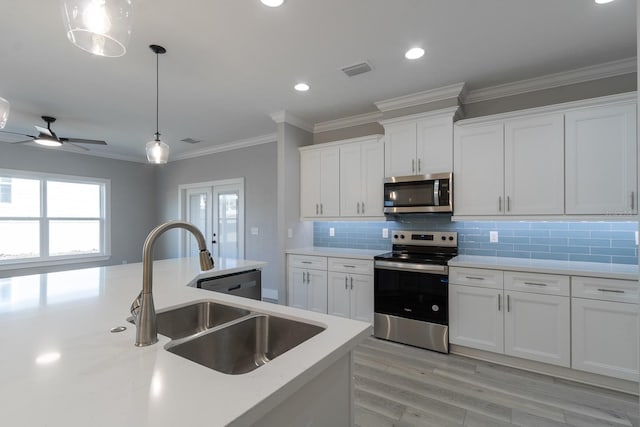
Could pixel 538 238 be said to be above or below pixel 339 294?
above

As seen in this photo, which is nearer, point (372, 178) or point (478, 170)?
point (478, 170)

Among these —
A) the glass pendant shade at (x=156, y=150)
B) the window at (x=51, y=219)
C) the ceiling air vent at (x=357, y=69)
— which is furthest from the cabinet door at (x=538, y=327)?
the window at (x=51, y=219)

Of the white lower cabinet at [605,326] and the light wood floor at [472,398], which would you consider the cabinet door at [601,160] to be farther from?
the light wood floor at [472,398]

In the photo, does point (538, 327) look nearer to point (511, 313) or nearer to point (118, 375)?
point (511, 313)

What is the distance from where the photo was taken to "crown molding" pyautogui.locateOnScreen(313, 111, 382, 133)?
398cm

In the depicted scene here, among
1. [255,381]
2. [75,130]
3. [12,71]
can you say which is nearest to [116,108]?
[12,71]

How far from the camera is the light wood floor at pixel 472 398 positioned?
2.00m

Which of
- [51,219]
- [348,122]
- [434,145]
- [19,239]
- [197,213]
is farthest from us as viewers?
[197,213]

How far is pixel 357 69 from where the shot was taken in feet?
9.21

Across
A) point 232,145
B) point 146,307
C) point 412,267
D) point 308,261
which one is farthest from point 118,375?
point 232,145

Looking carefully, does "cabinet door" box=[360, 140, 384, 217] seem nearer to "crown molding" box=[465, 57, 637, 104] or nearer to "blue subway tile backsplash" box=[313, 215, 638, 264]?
"blue subway tile backsplash" box=[313, 215, 638, 264]

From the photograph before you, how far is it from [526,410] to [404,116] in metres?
2.83

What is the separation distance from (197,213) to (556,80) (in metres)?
6.02

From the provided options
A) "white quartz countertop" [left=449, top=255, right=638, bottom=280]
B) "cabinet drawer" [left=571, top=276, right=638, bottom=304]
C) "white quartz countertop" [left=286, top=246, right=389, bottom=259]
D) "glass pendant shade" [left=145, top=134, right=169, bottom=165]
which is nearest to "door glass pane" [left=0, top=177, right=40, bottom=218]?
"glass pendant shade" [left=145, top=134, right=169, bottom=165]
